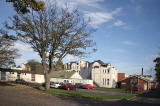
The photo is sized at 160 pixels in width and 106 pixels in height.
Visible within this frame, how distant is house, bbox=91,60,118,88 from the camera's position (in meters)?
69.2

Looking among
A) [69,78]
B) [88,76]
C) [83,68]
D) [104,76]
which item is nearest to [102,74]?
[104,76]

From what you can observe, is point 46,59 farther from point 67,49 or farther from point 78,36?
point 78,36

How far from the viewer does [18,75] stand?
5688cm

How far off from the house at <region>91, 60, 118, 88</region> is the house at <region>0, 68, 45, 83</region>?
→ 66.8 feet

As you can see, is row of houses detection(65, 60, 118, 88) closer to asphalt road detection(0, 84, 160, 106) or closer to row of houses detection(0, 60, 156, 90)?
row of houses detection(0, 60, 156, 90)

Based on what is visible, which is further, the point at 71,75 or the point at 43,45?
the point at 71,75

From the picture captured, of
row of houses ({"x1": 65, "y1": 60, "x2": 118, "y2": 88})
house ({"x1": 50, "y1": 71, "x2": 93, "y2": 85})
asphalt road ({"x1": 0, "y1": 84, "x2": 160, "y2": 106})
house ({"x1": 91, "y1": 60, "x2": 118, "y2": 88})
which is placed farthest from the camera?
row of houses ({"x1": 65, "y1": 60, "x2": 118, "y2": 88})

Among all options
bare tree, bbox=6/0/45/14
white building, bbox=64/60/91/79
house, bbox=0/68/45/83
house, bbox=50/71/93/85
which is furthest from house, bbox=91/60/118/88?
bare tree, bbox=6/0/45/14

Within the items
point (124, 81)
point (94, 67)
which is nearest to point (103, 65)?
point (94, 67)

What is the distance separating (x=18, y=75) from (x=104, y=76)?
30.2 metres

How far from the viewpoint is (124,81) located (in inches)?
2709

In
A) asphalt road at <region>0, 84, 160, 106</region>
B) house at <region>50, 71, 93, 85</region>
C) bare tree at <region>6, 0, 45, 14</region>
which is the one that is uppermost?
bare tree at <region>6, 0, 45, 14</region>

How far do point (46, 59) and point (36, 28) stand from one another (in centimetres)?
527

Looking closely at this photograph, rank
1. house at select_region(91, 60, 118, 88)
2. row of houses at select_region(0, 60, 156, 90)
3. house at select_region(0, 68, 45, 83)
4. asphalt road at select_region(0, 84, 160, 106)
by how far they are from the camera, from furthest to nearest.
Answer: house at select_region(91, 60, 118, 88), row of houses at select_region(0, 60, 156, 90), house at select_region(0, 68, 45, 83), asphalt road at select_region(0, 84, 160, 106)
